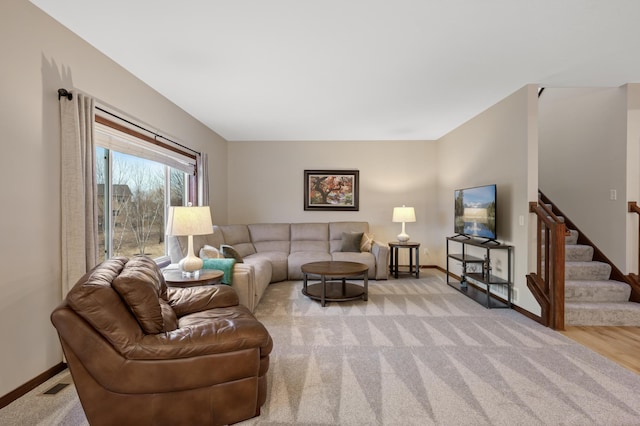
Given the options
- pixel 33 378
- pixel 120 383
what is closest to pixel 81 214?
pixel 33 378

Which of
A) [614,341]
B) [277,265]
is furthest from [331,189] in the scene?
[614,341]

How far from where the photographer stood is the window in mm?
3039

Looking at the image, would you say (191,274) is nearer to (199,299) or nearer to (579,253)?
(199,299)

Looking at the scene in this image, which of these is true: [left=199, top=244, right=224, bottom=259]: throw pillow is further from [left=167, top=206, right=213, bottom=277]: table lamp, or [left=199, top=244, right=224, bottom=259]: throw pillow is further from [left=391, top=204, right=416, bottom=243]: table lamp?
[left=391, top=204, right=416, bottom=243]: table lamp

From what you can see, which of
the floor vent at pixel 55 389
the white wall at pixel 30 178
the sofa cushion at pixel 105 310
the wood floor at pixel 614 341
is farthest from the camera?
the wood floor at pixel 614 341

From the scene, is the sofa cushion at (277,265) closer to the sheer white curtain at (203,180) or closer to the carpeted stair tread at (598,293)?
the sheer white curtain at (203,180)

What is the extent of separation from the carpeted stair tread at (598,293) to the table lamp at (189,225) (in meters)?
3.89

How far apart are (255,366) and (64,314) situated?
3.16 feet

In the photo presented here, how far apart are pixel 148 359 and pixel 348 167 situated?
5095mm

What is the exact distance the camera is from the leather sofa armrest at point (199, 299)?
7.73 feet

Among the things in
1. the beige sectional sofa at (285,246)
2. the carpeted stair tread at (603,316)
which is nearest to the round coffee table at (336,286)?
the beige sectional sofa at (285,246)

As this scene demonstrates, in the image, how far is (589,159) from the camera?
3.97m

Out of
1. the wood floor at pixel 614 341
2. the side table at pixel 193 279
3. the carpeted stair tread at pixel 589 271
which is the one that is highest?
the side table at pixel 193 279

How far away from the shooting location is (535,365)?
94.0 inches
